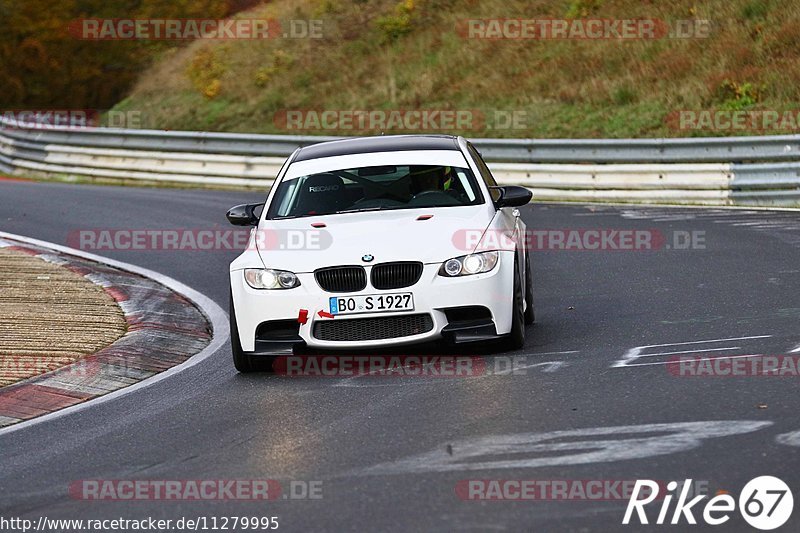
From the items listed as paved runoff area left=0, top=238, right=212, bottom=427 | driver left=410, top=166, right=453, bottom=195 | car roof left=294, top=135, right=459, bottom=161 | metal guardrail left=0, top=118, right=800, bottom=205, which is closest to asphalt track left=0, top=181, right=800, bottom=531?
paved runoff area left=0, top=238, right=212, bottom=427

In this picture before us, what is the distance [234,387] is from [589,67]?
21.7m

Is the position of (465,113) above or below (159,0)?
below

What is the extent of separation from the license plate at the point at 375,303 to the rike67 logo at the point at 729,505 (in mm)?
3393

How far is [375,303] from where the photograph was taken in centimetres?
901

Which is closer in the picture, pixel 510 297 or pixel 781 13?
pixel 510 297

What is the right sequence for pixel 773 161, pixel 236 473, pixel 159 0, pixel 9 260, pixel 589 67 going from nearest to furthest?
1. pixel 236 473
2. pixel 9 260
3. pixel 773 161
4. pixel 589 67
5. pixel 159 0

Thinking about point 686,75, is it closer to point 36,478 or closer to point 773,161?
point 773,161

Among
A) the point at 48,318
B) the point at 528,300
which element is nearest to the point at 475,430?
the point at 528,300

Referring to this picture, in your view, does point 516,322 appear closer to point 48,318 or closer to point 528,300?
point 528,300

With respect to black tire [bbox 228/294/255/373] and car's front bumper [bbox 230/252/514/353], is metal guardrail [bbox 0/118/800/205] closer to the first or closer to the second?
Answer: car's front bumper [bbox 230/252/514/353]

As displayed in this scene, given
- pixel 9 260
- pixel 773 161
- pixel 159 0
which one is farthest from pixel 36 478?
pixel 159 0

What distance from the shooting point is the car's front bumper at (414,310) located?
355 inches

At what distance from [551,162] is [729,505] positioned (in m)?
17.7

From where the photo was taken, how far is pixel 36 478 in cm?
682
